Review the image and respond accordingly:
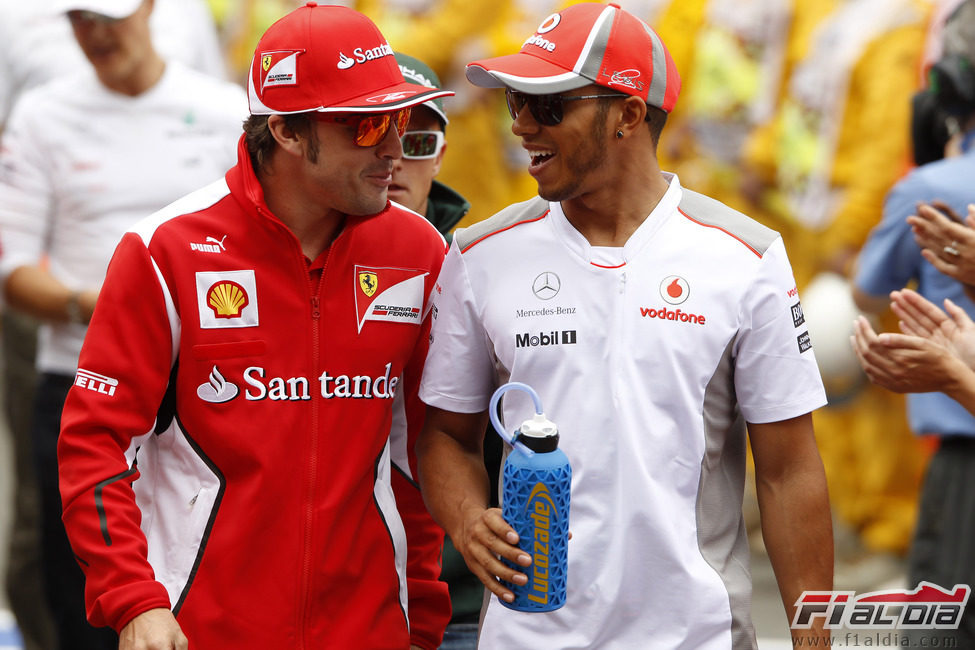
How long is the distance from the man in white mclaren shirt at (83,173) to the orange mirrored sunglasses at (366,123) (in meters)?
1.99

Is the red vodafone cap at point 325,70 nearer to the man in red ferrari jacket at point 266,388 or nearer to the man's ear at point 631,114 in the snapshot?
the man in red ferrari jacket at point 266,388

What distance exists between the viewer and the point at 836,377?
24.5 feet

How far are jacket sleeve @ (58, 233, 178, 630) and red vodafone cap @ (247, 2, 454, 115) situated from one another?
501 millimetres

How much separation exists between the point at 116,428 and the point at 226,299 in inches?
15.5

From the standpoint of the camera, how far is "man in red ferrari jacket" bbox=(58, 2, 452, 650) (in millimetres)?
3354

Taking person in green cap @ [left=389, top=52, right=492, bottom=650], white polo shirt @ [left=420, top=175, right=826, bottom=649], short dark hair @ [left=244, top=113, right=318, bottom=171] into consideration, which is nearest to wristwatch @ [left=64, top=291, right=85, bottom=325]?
person in green cap @ [left=389, top=52, right=492, bottom=650]

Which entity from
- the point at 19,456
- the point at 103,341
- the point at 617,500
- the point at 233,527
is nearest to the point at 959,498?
the point at 617,500

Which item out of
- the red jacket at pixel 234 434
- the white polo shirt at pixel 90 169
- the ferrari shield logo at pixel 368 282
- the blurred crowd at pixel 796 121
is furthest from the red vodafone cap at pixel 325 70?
the blurred crowd at pixel 796 121

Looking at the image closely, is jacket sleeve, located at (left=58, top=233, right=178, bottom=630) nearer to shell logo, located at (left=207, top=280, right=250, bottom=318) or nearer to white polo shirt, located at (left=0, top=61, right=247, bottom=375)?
shell logo, located at (left=207, top=280, right=250, bottom=318)

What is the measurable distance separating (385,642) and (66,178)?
262 centimetres

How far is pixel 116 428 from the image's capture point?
334cm

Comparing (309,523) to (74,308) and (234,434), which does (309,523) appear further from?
(74,308)

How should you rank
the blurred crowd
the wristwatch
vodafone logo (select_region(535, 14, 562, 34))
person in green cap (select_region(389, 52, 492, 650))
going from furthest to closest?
the blurred crowd
the wristwatch
person in green cap (select_region(389, 52, 492, 650))
vodafone logo (select_region(535, 14, 562, 34))

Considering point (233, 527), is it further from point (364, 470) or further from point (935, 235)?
point (935, 235)
